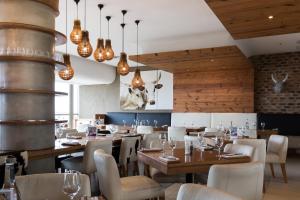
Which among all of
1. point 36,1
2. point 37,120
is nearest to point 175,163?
point 37,120

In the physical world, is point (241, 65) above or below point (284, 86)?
above

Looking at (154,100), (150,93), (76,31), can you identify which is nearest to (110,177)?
(76,31)

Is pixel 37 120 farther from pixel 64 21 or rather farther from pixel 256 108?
pixel 256 108

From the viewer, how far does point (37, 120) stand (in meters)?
2.89

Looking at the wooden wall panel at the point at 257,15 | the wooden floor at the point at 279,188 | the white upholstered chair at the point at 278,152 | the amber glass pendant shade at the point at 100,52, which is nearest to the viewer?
the wooden wall panel at the point at 257,15

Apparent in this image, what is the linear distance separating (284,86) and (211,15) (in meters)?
4.87

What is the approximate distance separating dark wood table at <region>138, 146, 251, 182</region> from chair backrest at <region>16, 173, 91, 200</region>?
46.4 inches

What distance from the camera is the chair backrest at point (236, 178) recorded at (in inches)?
92.4

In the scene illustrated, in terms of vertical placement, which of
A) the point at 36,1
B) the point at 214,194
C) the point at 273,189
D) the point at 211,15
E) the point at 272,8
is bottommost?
the point at 273,189

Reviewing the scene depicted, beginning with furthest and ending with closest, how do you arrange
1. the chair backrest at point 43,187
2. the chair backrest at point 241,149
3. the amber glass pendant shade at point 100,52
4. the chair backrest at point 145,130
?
the chair backrest at point 145,130, the amber glass pendant shade at point 100,52, the chair backrest at point 241,149, the chair backrest at point 43,187

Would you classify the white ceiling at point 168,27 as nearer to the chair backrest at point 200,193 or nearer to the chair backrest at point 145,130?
the chair backrest at point 145,130

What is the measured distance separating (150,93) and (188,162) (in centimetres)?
893

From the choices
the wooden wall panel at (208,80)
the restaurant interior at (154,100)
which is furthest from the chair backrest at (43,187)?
the wooden wall panel at (208,80)

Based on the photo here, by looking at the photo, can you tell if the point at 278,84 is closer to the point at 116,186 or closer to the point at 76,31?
the point at 76,31
